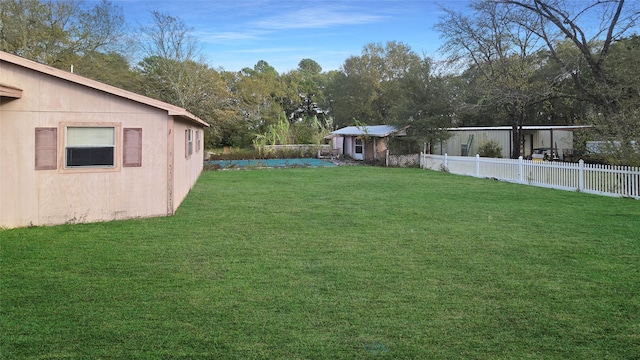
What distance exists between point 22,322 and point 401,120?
958 inches

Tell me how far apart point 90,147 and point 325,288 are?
19.1 ft

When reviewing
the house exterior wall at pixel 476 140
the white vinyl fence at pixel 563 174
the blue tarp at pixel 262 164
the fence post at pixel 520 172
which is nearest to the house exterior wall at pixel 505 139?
the house exterior wall at pixel 476 140

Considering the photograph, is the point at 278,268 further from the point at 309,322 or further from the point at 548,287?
the point at 548,287

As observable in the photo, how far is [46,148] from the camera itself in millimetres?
8266

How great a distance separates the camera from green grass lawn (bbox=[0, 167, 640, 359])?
360 cm

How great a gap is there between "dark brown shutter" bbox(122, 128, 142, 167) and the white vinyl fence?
1168 centimetres

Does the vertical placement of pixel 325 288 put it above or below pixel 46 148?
below

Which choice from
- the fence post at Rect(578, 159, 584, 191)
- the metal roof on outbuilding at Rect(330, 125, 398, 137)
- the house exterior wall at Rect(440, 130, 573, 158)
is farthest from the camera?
the house exterior wall at Rect(440, 130, 573, 158)

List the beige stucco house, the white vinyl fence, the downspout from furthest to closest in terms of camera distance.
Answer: the white vinyl fence
the downspout
the beige stucco house

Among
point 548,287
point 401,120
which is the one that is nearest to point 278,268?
point 548,287

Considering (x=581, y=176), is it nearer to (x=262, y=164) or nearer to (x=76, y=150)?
(x=76, y=150)

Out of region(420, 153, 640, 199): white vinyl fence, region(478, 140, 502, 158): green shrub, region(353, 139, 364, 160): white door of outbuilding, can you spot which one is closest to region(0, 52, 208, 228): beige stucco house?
region(420, 153, 640, 199): white vinyl fence

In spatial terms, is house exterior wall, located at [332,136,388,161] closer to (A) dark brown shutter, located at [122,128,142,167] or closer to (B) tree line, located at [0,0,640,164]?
(B) tree line, located at [0,0,640,164]

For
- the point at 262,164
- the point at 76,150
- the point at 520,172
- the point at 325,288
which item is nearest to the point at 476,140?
the point at 520,172
